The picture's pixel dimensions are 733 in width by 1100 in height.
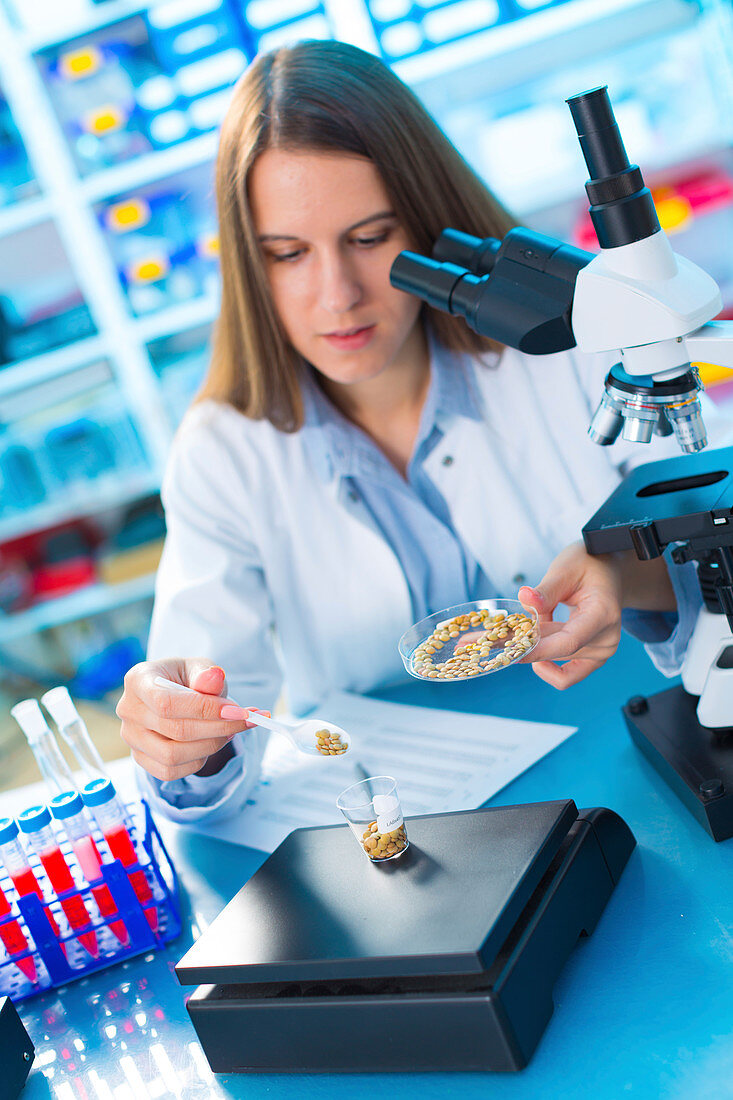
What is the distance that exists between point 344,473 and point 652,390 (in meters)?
0.78

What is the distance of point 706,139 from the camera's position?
8.84ft

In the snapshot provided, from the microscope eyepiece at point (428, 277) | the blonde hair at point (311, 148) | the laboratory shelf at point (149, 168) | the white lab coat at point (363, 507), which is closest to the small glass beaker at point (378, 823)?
the microscope eyepiece at point (428, 277)

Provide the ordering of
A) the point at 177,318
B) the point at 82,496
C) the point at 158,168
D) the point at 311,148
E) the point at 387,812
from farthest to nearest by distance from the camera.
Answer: the point at 82,496 < the point at 177,318 < the point at 158,168 < the point at 311,148 < the point at 387,812

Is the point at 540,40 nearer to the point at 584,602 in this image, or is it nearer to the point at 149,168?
the point at 149,168

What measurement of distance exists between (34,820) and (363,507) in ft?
2.45

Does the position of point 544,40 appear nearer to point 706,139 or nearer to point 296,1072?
point 706,139

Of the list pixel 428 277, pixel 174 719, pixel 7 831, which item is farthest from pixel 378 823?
pixel 428 277

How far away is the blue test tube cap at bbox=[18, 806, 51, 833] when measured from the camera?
3.08ft

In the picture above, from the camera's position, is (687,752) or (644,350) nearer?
(644,350)

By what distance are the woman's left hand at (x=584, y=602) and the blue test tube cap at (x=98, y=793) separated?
43 cm

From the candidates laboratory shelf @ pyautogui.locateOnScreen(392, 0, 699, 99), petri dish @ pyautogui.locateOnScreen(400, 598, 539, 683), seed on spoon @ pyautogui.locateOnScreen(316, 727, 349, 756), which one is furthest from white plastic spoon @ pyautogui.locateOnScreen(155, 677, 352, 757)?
laboratory shelf @ pyautogui.locateOnScreen(392, 0, 699, 99)

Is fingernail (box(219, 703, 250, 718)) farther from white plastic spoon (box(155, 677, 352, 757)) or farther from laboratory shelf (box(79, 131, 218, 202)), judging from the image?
laboratory shelf (box(79, 131, 218, 202))

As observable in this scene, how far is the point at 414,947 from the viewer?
705 millimetres

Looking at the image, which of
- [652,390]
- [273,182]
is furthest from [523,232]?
[273,182]
